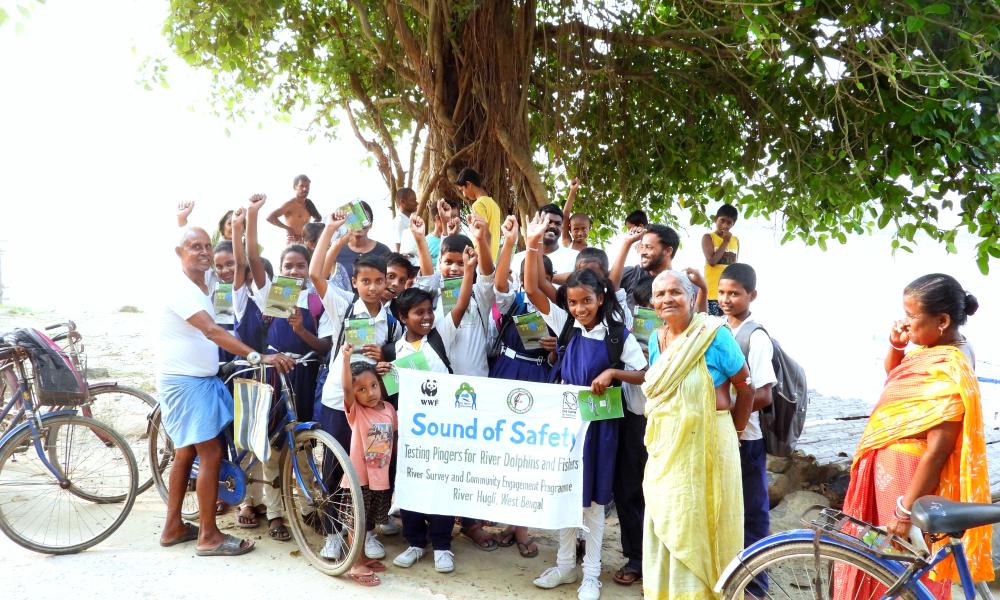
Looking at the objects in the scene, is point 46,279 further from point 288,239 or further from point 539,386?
point 539,386

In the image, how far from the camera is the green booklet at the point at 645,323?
11.9 ft

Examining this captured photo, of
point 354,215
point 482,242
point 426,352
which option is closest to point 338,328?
point 426,352

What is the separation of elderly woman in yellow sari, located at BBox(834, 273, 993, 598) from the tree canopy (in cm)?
216

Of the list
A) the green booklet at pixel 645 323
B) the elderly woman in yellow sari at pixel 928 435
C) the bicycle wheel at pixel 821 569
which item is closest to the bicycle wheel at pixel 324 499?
the green booklet at pixel 645 323

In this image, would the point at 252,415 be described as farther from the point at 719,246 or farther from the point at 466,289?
the point at 719,246

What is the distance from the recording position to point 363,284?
12.5 ft

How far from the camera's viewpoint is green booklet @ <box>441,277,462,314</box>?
12.6ft

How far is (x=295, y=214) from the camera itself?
19.0 ft

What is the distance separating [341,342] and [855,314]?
21.7 metres

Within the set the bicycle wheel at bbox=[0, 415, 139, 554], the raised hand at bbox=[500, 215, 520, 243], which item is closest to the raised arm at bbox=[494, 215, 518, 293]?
the raised hand at bbox=[500, 215, 520, 243]

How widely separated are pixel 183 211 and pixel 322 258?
130 cm

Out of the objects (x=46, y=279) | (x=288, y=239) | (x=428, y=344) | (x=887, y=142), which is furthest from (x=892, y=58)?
(x=46, y=279)

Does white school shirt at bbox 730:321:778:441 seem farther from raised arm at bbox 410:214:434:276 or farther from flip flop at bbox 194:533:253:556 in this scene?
flip flop at bbox 194:533:253:556

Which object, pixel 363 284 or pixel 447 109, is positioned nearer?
pixel 363 284
